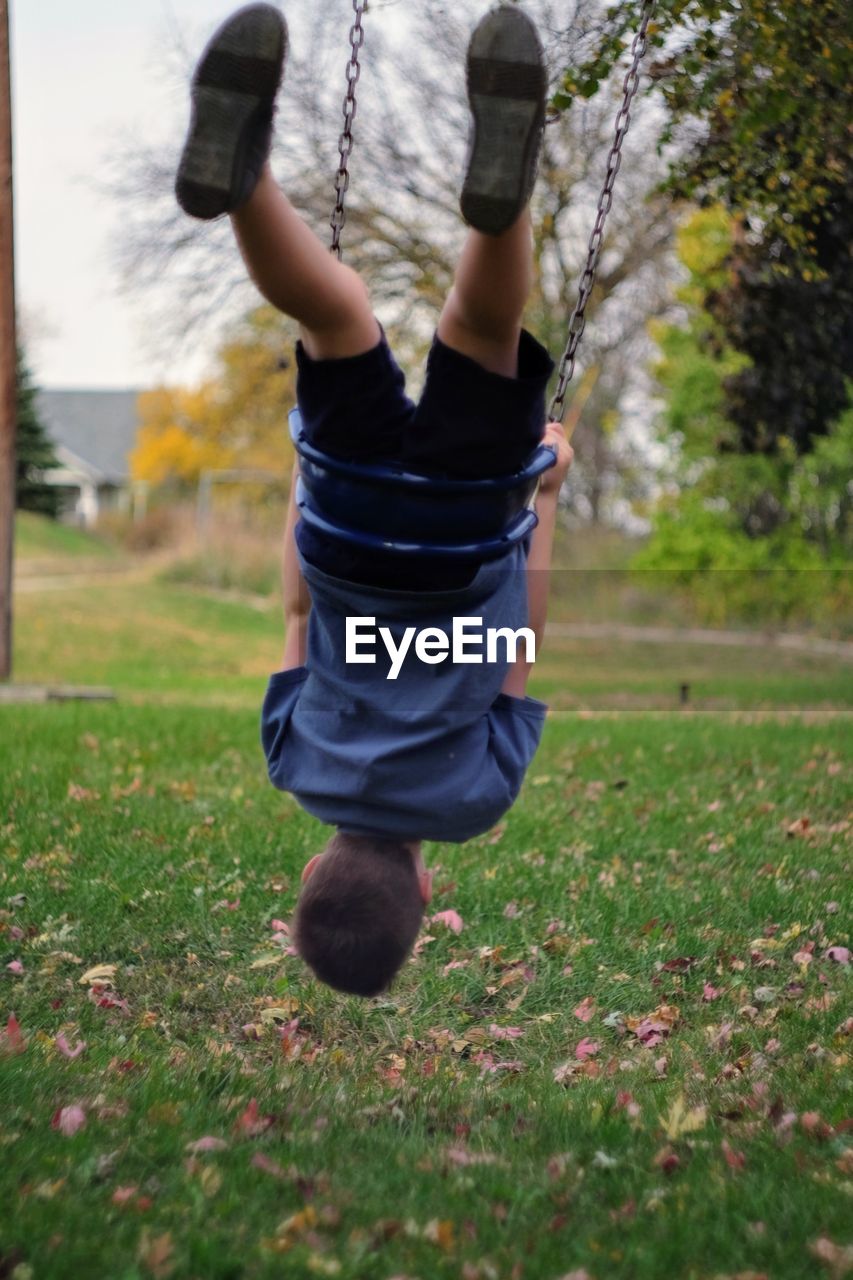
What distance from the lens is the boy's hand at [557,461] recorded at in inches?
137

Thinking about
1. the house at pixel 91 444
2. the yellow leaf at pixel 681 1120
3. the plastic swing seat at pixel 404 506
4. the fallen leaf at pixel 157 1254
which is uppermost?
the plastic swing seat at pixel 404 506

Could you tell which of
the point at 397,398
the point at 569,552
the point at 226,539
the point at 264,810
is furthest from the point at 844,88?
the point at 226,539

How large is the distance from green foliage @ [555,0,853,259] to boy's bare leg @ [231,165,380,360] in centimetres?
398

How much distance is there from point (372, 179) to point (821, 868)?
58.6ft

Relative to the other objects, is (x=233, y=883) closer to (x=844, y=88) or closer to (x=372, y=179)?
(x=844, y=88)

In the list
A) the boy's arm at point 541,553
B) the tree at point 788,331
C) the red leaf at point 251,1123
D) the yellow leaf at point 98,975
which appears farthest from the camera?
the tree at point 788,331

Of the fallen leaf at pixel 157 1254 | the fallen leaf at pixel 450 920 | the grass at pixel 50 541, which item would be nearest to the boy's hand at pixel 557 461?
the fallen leaf at pixel 157 1254

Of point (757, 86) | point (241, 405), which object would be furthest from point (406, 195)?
point (757, 86)

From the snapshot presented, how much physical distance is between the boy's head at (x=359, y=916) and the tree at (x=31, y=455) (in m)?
37.4

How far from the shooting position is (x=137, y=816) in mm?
7113

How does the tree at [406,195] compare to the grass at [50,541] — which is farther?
the grass at [50,541]

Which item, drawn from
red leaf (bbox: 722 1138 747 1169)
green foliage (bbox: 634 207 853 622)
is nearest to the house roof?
green foliage (bbox: 634 207 853 622)

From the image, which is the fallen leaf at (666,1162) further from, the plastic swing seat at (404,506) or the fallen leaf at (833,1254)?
the plastic swing seat at (404,506)

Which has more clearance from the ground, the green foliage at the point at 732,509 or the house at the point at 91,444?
the green foliage at the point at 732,509
